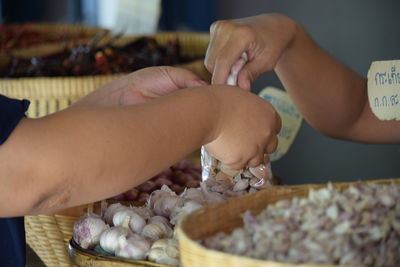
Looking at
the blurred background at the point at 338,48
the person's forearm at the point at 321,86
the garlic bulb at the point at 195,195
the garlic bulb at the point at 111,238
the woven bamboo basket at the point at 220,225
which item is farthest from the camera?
the blurred background at the point at 338,48

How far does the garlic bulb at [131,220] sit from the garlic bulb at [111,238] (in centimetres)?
→ 2

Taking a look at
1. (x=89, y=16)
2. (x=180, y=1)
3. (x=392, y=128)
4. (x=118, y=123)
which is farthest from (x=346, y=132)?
(x=89, y=16)

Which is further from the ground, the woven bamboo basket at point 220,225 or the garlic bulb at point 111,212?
the woven bamboo basket at point 220,225

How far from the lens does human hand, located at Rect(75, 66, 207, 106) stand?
1.25 metres

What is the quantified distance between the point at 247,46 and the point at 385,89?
10.8 inches

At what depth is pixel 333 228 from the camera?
0.77m

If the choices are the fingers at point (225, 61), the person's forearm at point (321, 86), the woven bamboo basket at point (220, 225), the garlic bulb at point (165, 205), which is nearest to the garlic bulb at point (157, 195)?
the garlic bulb at point (165, 205)

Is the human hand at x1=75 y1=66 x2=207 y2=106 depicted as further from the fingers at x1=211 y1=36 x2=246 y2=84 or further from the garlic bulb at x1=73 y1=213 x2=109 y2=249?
the garlic bulb at x1=73 y1=213 x2=109 y2=249

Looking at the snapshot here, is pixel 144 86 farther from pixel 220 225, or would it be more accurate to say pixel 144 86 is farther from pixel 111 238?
→ pixel 220 225

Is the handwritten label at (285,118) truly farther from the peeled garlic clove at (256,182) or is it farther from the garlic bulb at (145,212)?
the garlic bulb at (145,212)

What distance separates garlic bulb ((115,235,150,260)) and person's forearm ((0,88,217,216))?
0.13 metres

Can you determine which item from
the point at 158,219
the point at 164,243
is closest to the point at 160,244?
→ the point at 164,243

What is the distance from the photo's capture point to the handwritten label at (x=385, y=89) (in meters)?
1.23

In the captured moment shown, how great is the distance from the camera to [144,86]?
1255 millimetres
